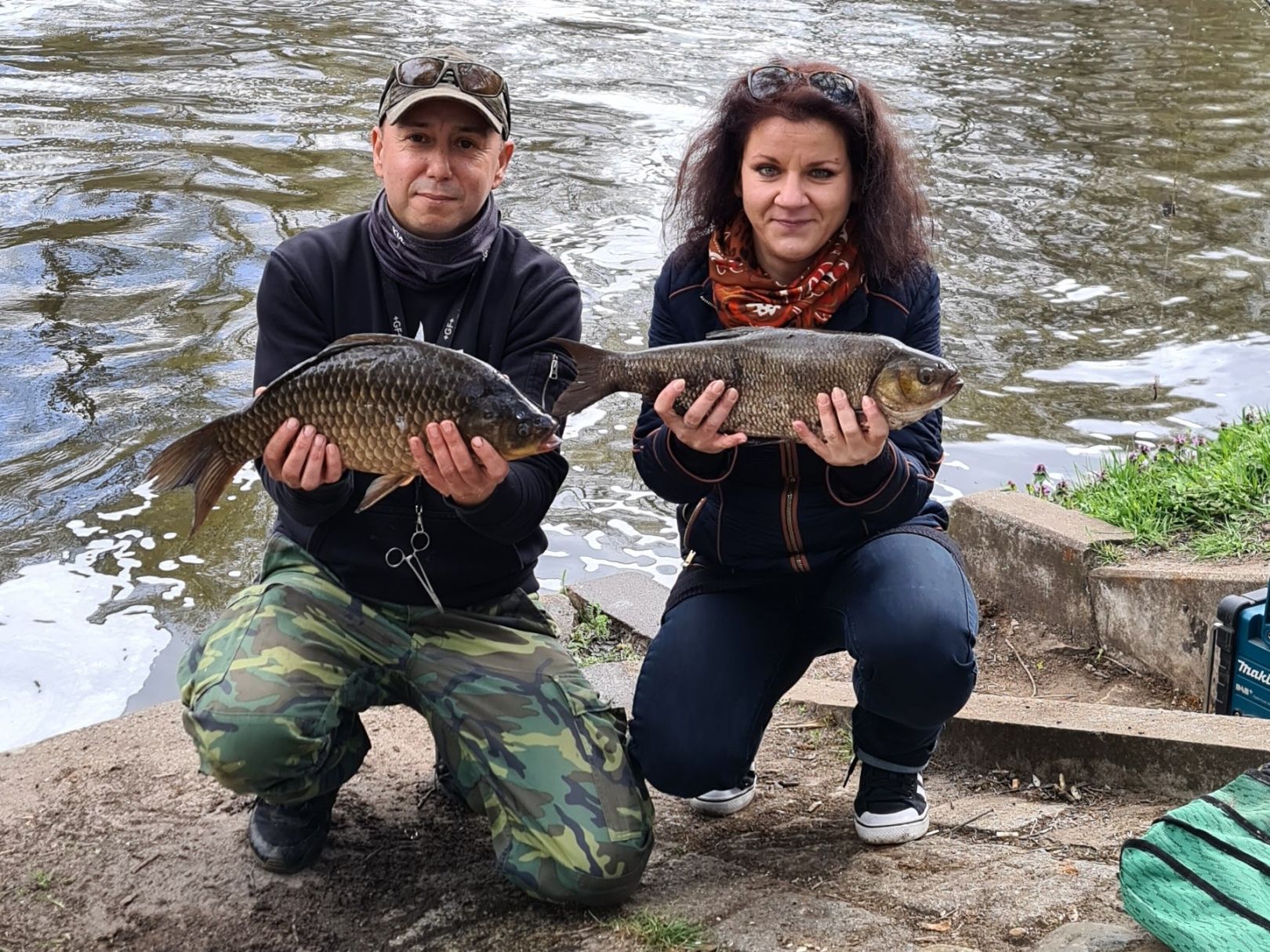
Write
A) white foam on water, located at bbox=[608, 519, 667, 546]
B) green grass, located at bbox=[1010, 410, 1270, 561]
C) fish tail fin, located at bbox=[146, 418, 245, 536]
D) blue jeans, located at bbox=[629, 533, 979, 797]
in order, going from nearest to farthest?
fish tail fin, located at bbox=[146, 418, 245, 536], blue jeans, located at bbox=[629, 533, 979, 797], green grass, located at bbox=[1010, 410, 1270, 561], white foam on water, located at bbox=[608, 519, 667, 546]

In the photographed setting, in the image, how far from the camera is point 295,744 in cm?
319

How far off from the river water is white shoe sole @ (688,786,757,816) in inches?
88.5

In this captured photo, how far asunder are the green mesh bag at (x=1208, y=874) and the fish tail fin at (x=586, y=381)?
141cm

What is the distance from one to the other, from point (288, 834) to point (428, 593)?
2.06 ft

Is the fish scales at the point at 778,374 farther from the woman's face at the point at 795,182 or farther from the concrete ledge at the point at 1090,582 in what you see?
the concrete ledge at the point at 1090,582

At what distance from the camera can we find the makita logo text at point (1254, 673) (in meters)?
3.75

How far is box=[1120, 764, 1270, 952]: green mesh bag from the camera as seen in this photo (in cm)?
246

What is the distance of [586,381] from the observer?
3217 millimetres

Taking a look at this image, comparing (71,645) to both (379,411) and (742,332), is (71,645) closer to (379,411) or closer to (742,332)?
(379,411)


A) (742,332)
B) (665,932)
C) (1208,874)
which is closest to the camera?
(1208,874)

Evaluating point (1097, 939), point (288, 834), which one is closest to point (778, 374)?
point (1097, 939)

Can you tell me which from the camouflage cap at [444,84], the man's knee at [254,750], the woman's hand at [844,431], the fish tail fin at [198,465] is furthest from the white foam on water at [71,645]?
the woman's hand at [844,431]

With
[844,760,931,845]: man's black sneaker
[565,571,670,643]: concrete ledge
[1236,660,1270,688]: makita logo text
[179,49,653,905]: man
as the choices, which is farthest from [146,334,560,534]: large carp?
[1236,660,1270,688]: makita logo text

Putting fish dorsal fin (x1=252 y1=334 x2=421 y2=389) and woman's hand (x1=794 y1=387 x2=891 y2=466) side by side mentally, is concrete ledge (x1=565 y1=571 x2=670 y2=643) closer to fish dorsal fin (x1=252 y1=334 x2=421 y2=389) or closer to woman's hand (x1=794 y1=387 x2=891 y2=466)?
woman's hand (x1=794 y1=387 x2=891 y2=466)
